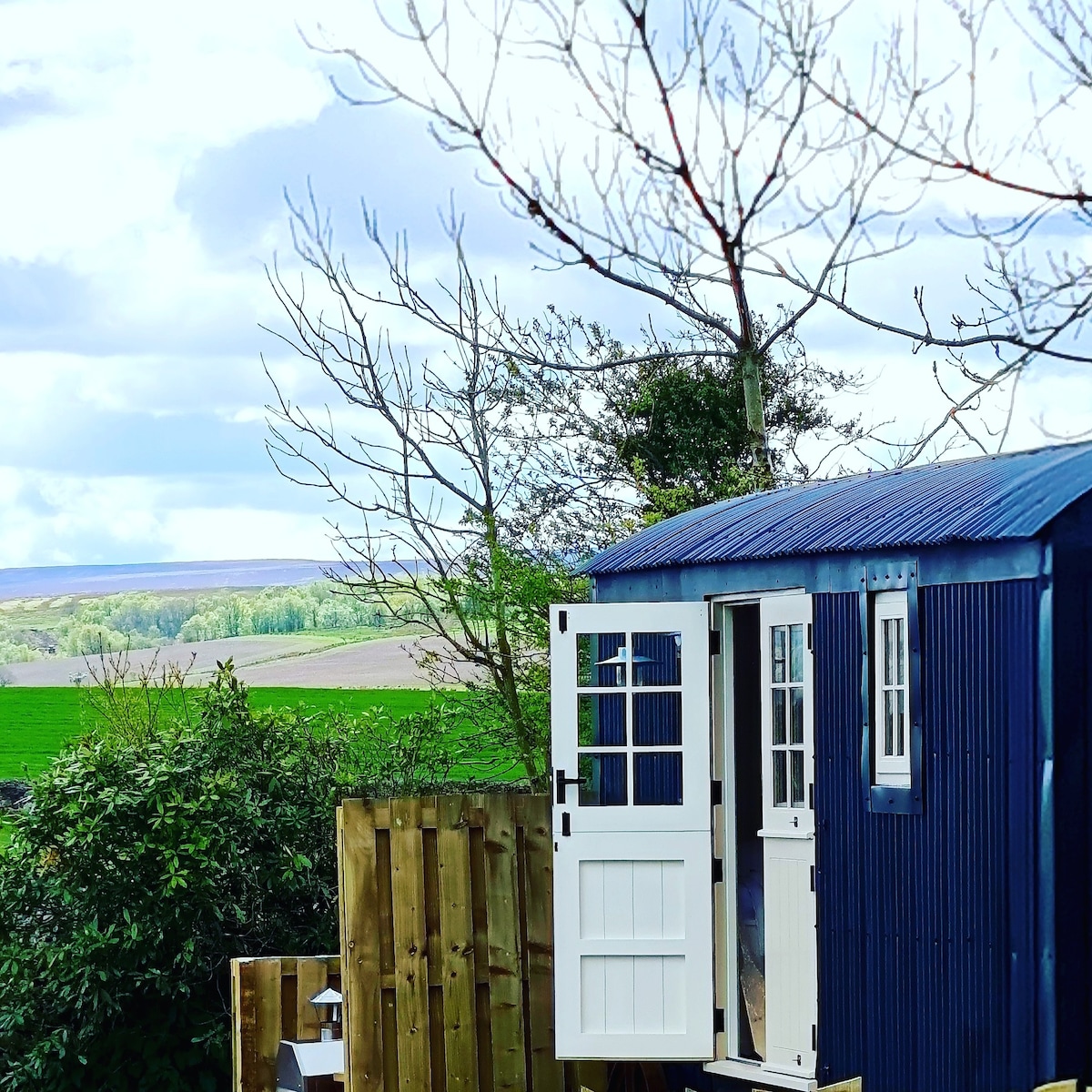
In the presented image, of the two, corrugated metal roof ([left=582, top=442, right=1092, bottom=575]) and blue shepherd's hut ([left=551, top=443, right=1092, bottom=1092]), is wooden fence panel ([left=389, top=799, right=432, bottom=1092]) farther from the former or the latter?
corrugated metal roof ([left=582, top=442, right=1092, bottom=575])

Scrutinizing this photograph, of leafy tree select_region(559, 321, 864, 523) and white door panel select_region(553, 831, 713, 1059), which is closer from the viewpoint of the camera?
white door panel select_region(553, 831, 713, 1059)

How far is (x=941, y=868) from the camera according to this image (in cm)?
633

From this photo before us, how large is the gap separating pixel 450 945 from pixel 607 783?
108 cm

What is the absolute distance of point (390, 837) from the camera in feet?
25.9

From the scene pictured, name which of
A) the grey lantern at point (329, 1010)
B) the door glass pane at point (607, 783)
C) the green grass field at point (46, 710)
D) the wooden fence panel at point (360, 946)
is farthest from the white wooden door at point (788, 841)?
the green grass field at point (46, 710)

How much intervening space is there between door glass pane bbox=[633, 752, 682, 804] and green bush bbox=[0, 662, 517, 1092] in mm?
2543

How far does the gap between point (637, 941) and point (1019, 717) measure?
236 cm

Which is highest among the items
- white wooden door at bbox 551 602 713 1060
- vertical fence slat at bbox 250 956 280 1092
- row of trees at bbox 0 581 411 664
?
row of trees at bbox 0 581 411 664

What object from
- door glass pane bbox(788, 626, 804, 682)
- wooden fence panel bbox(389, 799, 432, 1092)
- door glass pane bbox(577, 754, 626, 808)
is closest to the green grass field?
wooden fence panel bbox(389, 799, 432, 1092)

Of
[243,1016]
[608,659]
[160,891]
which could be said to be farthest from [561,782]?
[160,891]

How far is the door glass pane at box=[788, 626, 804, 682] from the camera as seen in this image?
23.8ft

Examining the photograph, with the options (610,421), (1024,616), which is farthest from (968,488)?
(610,421)

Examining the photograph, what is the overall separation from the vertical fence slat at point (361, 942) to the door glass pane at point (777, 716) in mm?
1939

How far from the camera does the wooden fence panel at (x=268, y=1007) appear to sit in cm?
823
